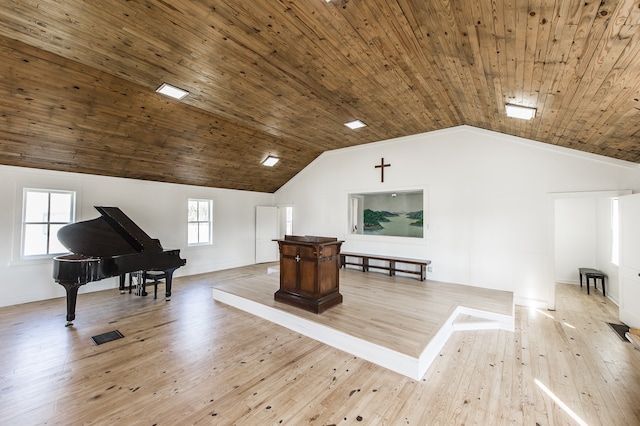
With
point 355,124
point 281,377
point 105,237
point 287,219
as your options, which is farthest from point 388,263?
point 105,237

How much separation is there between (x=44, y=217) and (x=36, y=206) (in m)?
0.23

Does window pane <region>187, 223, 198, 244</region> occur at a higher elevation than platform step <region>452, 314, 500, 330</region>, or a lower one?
higher

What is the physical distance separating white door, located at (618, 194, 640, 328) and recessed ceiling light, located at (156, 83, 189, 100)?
618 centimetres

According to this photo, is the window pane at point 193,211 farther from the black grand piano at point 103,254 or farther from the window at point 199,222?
the black grand piano at point 103,254

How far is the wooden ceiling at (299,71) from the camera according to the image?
2.00m

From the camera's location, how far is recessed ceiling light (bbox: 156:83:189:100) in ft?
11.7

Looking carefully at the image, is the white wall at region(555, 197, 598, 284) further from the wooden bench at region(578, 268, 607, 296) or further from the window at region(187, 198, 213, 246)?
the window at region(187, 198, 213, 246)

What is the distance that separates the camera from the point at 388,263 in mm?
6332

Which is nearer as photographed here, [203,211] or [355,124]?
[355,124]

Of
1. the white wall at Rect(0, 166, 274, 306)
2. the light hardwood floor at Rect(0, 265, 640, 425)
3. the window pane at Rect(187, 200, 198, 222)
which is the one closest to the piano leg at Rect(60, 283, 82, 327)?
the light hardwood floor at Rect(0, 265, 640, 425)

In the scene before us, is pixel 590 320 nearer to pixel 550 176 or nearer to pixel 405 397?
pixel 550 176

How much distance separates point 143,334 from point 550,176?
660 centimetres

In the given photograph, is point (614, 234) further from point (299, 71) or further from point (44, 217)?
point (44, 217)

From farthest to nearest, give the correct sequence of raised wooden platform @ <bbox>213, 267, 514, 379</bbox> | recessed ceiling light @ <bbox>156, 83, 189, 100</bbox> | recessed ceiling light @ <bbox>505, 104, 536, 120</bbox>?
1. recessed ceiling light @ <bbox>156, 83, 189, 100</bbox>
2. recessed ceiling light @ <bbox>505, 104, 536, 120</bbox>
3. raised wooden platform @ <bbox>213, 267, 514, 379</bbox>
